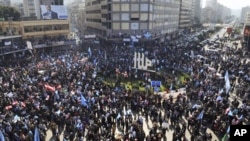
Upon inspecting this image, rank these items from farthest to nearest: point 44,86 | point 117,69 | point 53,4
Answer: point 53,4
point 117,69
point 44,86

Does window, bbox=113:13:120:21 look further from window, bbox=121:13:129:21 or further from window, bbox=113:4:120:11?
window, bbox=113:4:120:11

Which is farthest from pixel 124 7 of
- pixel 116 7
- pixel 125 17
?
pixel 125 17

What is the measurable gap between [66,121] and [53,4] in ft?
151

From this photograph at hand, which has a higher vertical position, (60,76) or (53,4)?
(53,4)

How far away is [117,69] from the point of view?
1238 inches

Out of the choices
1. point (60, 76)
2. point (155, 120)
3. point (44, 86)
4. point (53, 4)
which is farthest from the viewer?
point (53, 4)

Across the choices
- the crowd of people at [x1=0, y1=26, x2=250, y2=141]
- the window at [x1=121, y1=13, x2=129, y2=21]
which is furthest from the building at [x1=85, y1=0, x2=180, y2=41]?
the crowd of people at [x1=0, y1=26, x2=250, y2=141]

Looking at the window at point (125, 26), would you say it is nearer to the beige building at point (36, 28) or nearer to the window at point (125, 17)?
the window at point (125, 17)

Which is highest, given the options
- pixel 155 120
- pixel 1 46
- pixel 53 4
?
pixel 53 4

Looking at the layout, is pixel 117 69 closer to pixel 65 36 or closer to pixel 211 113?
pixel 211 113

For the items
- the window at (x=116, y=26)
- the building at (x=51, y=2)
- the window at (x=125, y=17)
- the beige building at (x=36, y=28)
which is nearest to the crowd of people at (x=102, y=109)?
the beige building at (x=36, y=28)

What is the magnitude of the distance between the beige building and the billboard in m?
1.18

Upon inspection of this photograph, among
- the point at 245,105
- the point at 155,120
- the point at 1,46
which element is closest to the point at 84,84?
the point at 155,120

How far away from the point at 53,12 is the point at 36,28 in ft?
21.0
